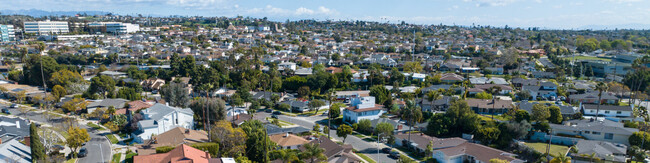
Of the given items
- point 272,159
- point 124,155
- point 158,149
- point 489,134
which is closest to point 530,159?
point 489,134

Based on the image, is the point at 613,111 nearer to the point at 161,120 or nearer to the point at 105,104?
the point at 161,120

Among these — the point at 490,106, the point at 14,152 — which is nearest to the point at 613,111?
the point at 490,106

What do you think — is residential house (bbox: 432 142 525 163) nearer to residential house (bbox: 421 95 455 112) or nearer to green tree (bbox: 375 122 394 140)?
green tree (bbox: 375 122 394 140)

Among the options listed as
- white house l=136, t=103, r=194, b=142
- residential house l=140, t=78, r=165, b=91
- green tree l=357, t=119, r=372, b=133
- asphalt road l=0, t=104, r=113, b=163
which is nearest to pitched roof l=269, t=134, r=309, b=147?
green tree l=357, t=119, r=372, b=133

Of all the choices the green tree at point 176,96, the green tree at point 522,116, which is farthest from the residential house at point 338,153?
the green tree at point 176,96

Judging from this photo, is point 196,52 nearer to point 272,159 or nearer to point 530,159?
point 272,159

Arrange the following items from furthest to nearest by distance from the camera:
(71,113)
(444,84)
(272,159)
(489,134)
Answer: (444,84)
(71,113)
(489,134)
(272,159)

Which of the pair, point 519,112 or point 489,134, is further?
point 519,112
